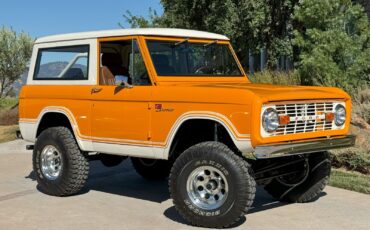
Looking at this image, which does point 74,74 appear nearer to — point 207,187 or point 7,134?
point 207,187

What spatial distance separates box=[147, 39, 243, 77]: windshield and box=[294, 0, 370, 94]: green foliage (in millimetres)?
6646

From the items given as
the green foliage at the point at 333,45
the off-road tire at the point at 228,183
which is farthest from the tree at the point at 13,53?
the off-road tire at the point at 228,183

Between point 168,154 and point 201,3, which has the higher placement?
point 201,3

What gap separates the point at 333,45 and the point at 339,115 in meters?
8.33

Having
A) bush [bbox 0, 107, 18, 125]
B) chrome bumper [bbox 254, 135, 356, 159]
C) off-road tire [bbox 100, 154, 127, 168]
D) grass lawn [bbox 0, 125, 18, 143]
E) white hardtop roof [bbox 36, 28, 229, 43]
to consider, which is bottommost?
grass lawn [bbox 0, 125, 18, 143]

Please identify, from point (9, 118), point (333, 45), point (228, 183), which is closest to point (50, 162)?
point (228, 183)

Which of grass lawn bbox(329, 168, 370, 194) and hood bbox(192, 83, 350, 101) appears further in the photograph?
grass lawn bbox(329, 168, 370, 194)

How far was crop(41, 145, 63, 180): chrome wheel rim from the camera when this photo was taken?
7.71 meters

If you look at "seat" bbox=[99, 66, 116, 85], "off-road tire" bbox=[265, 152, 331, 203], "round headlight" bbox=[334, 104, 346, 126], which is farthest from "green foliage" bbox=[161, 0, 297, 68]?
"round headlight" bbox=[334, 104, 346, 126]

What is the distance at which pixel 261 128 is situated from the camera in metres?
5.57

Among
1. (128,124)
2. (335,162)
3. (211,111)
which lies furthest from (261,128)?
(335,162)

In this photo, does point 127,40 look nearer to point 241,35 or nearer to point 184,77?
point 184,77

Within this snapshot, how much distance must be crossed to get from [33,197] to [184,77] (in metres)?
2.57

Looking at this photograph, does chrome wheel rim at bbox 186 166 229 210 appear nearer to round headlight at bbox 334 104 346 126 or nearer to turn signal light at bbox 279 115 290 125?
turn signal light at bbox 279 115 290 125
